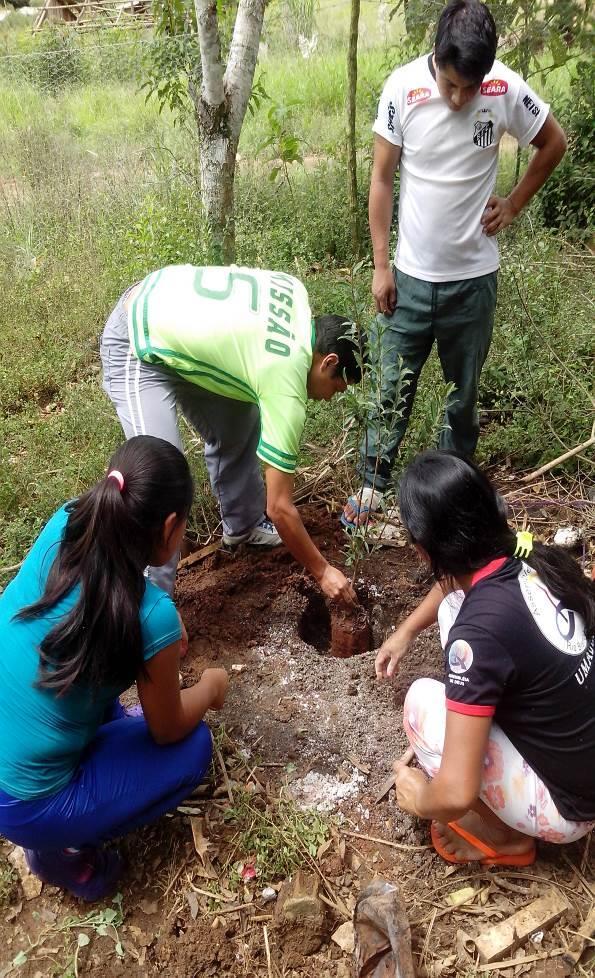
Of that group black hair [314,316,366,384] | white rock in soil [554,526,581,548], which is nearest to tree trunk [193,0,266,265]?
black hair [314,316,366,384]

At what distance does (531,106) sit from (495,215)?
41 centimetres

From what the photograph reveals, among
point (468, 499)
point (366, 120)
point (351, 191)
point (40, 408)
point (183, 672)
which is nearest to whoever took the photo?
point (468, 499)

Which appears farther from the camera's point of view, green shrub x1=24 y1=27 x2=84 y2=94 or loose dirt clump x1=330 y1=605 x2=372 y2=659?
green shrub x1=24 y1=27 x2=84 y2=94

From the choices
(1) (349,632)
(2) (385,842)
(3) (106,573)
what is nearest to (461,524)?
(3) (106,573)

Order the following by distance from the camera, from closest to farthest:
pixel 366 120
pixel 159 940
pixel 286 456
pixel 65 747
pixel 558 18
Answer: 1. pixel 65 747
2. pixel 159 940
3. pixel 286 456
4. pixel 558 18
5. pixel 366 120

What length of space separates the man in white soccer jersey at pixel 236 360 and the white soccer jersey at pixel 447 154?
651 millimetres

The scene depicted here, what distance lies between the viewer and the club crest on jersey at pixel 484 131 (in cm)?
260

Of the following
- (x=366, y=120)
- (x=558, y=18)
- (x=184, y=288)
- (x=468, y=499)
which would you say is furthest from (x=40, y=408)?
(x=366, y=120)

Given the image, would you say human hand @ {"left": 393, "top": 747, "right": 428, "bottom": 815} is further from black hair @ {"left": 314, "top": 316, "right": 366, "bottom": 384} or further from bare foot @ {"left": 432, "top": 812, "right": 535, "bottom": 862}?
black hair @ {"left": 314, "top": 316, "right": 366, "bottom": 384}

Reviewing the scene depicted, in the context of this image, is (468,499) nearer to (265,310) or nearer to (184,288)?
(265,310)

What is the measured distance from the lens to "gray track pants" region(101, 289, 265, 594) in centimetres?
254

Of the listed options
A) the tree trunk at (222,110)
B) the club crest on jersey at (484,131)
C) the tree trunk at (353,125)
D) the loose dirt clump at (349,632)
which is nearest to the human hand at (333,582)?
the loose dirt clump at (349,632)

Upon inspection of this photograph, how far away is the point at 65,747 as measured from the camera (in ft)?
5.66

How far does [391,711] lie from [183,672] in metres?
0.79
